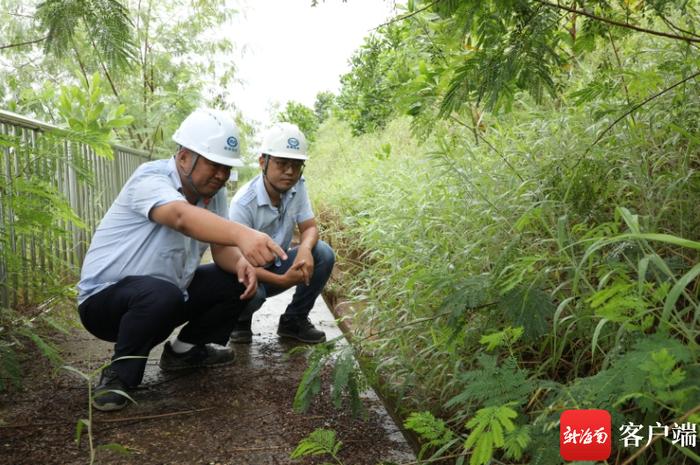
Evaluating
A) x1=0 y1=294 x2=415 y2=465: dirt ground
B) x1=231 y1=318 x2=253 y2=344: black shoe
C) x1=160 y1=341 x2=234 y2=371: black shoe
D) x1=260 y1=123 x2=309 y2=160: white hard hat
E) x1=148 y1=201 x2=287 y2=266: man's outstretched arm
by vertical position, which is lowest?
x1=231 y1=318 x2=253 y2=344: black shoe

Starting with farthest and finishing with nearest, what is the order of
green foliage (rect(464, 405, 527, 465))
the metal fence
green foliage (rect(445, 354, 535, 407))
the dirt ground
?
the metal fence < the dirt ground < green foliage (rect(445, 354, 535, 407)) < green foliage (rect(464, 405, 527, 465))

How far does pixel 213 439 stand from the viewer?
2.49 meters

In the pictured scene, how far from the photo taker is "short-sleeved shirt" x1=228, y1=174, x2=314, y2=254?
3793 millimetres

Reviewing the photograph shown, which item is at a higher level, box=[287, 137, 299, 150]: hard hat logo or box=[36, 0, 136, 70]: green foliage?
box=[36, 0, 136, 70]: green foliage

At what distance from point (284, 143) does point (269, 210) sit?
432 millimetres

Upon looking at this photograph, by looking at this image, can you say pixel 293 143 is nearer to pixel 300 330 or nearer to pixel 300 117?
pixel 300 330

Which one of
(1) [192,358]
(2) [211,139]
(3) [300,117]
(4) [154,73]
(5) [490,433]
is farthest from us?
(3) [300,117]

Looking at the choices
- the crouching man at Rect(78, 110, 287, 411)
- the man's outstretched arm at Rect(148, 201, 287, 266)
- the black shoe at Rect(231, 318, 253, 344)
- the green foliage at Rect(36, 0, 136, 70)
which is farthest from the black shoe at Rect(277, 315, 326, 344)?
the green foliage at Rect(36, 0, 136, 70)

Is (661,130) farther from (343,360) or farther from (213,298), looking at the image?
(213,298)

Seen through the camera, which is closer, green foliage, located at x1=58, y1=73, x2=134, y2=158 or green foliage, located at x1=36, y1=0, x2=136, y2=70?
green foliage, located at x1=36, y1=0, x2=136, y2=70

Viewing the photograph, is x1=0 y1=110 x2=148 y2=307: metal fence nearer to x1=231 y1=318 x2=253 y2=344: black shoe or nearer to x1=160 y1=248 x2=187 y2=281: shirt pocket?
x1=160 y1=248 x2=187 y2=281: shirt pocket

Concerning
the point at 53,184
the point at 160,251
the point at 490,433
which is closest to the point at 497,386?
the point at 490,433

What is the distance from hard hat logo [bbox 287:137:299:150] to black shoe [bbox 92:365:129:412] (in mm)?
1665

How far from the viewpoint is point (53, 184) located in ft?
14.1
